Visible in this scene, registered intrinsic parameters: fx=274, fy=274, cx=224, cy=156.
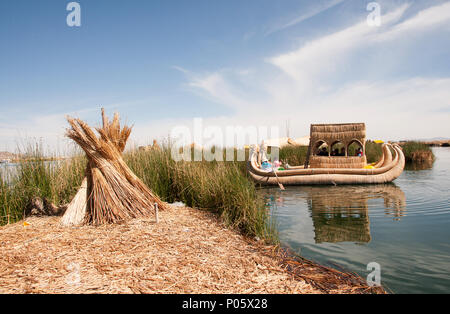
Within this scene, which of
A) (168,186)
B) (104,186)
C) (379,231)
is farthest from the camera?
(168,186)

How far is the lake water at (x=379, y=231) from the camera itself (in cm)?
361

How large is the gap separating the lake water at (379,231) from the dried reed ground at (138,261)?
1.17m

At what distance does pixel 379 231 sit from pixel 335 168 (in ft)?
23.5

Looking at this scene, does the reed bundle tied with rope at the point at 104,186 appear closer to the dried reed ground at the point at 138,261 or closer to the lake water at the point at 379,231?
the dried reed ground at the point at 138,261

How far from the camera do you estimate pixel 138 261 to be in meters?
2.96

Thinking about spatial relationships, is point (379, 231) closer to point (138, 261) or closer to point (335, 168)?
point (138, 261)

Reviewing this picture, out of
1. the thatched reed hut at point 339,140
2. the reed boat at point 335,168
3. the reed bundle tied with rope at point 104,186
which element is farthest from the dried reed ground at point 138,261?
the thatched reed hut at point 339,140

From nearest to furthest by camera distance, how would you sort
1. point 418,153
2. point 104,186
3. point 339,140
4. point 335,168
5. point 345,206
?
point 104,186 → point 345,206 → point 335,168 → point 339,140 → point 418,153

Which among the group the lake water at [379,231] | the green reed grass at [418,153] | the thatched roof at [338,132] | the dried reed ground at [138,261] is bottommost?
the lake water at [379,231]

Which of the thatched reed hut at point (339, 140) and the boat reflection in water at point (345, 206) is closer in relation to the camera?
the boat reflection in water at point (345, 206)

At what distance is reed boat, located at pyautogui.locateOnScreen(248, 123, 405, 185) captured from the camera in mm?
11344

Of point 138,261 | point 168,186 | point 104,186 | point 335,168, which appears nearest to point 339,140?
point 335,168
